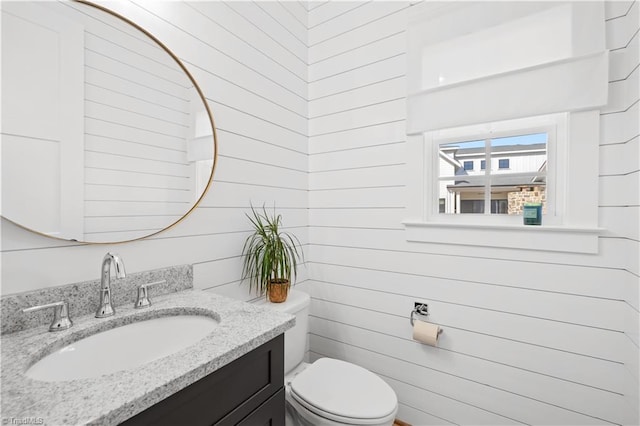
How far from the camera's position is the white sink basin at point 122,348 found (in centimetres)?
78

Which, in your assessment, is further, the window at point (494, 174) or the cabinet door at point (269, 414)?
the window at point (494, 174)

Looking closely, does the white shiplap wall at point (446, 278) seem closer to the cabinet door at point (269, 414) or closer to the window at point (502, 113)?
the window at point (502, 113)

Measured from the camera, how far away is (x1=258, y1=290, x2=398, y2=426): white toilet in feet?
3.93

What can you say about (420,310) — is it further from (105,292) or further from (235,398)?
(105,292)

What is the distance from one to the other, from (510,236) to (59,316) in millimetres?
1718

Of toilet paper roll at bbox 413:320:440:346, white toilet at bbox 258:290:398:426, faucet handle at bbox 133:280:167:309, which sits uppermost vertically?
faucet handle at bbox 133:280:167:309

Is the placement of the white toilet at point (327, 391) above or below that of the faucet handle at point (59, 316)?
below

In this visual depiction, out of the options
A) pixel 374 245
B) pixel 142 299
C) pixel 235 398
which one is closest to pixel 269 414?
pixel 235 398

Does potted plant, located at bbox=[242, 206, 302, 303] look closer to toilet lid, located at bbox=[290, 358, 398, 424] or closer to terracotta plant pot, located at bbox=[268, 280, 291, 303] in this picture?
terracotta plant pot, located at bbox=[268, 280, 291, 303]

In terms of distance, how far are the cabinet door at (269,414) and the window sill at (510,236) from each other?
1042 mm

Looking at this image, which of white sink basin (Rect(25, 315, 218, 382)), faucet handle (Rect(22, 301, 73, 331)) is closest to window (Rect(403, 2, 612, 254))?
white sink basin (Rect(25, 315, 218, 382))

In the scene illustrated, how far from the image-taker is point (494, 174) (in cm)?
154

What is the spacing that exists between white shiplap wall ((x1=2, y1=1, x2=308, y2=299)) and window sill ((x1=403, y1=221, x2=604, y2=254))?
0.79 meters

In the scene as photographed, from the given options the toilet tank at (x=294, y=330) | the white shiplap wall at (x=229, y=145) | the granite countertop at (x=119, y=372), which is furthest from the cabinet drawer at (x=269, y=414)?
the white shiplap wall at (x=229, y=145)
